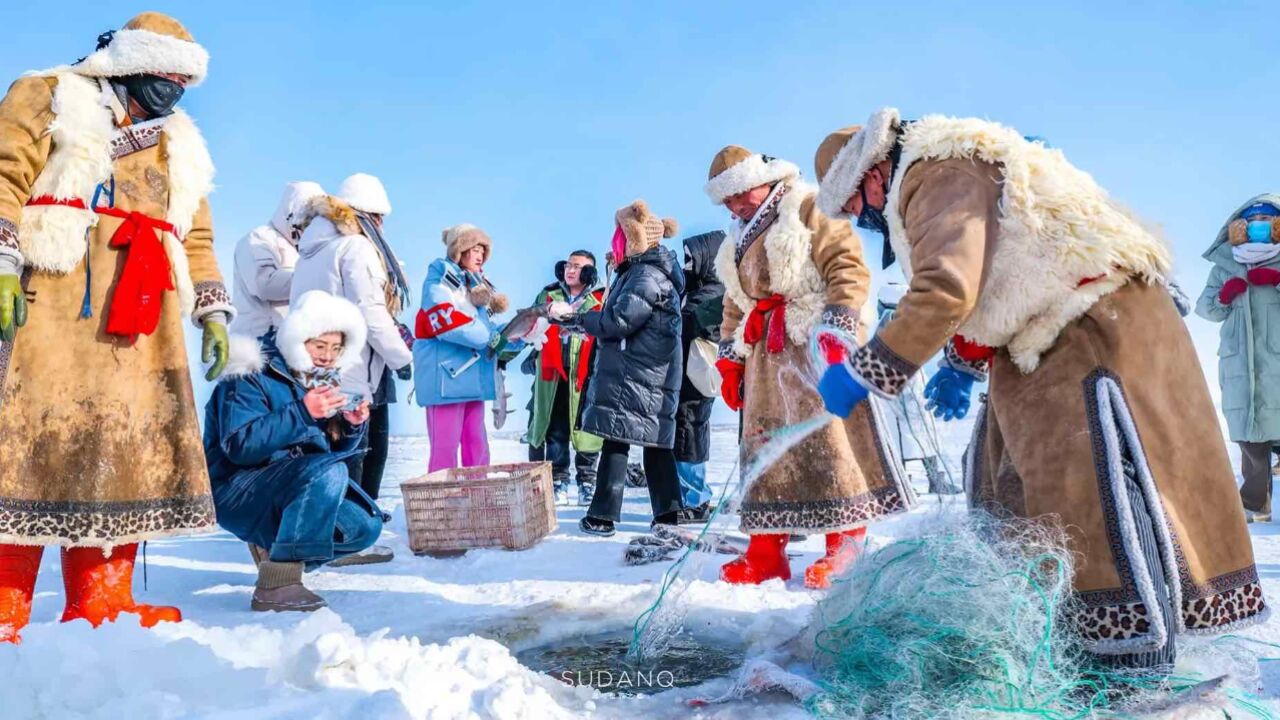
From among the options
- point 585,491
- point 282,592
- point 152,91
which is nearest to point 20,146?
point 152,91

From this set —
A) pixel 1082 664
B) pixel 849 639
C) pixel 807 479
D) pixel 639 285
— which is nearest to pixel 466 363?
pixel 639 285

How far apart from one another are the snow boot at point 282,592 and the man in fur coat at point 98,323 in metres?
0.46

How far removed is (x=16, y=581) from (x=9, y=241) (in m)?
1.09

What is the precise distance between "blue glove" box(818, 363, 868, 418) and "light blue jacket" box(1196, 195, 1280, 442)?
5.19m

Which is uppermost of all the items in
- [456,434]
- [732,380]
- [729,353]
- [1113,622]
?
[729,353]

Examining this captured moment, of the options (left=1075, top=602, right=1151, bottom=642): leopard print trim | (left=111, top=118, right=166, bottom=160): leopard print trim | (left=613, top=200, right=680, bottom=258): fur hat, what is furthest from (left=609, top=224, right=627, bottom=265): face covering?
(left=1075, top=602, right=1151, bottom=642): leopard print trim

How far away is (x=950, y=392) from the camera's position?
2.89 meters

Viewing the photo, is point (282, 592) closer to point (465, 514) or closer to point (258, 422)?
point (258, 422)

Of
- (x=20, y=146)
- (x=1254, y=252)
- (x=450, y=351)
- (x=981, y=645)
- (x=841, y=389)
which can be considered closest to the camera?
(x=981, y=645)

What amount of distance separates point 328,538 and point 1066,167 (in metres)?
2.92

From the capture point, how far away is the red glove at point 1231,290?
631 centimetres

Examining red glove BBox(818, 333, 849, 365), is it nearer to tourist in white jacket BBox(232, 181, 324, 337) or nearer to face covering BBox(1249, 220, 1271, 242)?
tourist in white jacket BBox(232, 181, 324, 337)

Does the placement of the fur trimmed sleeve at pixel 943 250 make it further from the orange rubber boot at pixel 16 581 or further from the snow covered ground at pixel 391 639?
the orange rubber boot at pixel 16 581

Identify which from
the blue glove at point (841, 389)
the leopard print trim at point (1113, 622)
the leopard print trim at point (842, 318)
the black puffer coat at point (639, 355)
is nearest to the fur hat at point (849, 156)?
the blue glove at point (841, 389)
